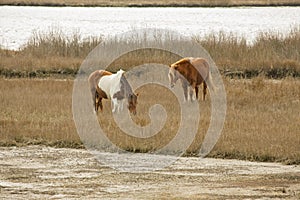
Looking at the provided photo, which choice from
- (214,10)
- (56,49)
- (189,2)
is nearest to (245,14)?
(214,10)

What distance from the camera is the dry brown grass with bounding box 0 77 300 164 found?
12516 millimetres

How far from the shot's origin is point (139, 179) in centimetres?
1073

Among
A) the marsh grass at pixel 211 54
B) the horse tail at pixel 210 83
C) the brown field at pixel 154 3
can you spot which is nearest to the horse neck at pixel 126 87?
the horse tail at pixel 210 83

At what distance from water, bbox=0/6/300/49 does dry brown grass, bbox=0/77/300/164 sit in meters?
17.3

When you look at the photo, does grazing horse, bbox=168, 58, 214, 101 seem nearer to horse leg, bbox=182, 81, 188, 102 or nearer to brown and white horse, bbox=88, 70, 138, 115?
horse leg, bbox=182, 81, 188, 102

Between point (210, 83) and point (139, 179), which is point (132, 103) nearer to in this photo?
point (210, 83)

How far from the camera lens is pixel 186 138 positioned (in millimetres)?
13008

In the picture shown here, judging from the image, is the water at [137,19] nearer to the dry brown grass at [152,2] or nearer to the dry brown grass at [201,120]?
the dry brown grass at [152,2]

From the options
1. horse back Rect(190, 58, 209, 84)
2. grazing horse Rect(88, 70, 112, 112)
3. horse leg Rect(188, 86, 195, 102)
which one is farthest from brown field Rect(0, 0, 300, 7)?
grazing horse Rect(88, 70, 112, 112)

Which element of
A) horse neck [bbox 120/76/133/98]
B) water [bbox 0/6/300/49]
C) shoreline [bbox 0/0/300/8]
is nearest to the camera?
horse neck [bbox 120/76/133/98]

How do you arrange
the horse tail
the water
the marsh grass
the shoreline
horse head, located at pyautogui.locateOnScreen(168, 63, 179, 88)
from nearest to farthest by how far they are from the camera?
horse head, located at pyautogui.locateOnScreen(168, 63, 179, 88)
the horse tail
the marsh grass
the water
the shoreline

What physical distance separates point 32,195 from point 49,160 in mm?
2294

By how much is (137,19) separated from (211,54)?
24529 mm

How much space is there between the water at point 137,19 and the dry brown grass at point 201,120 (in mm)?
17335
